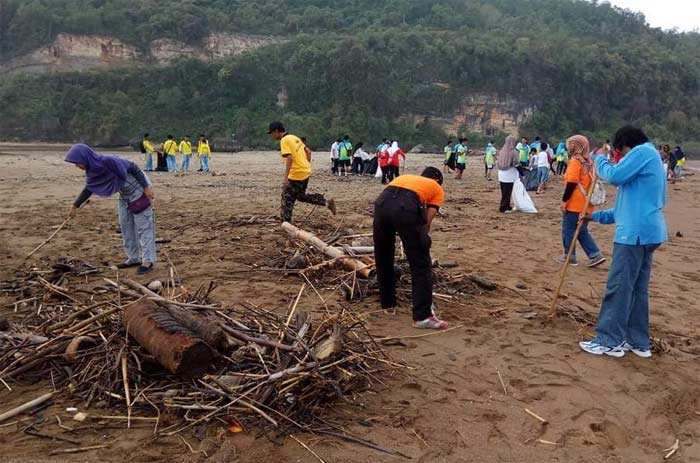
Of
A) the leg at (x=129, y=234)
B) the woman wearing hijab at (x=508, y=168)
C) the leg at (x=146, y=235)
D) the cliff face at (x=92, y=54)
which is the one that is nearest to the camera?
the leg at (x=146, y=235)

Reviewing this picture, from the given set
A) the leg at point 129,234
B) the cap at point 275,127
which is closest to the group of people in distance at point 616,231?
the leg at point 129,234

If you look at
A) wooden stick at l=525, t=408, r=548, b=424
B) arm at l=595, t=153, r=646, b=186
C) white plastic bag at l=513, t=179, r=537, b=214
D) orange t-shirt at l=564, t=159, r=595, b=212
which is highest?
arm at l=595, t=153, r=646, b=186

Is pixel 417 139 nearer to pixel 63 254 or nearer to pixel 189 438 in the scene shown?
pixel 63 254

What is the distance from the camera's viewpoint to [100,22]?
201ft

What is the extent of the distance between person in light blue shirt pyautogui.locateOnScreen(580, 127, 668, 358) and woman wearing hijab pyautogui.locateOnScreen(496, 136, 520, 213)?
6.59 metres

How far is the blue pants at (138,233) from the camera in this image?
6.60 m

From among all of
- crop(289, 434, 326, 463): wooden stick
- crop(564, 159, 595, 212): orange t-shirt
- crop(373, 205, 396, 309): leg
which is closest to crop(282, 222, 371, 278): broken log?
crop(373, 205, 396, 309): leg

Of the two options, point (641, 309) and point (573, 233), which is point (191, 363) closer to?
point (641, 309)

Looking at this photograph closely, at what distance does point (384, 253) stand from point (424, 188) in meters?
0.72

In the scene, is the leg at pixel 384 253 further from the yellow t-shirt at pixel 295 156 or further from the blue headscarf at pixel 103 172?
the yellow t-shirt at pixel 295 156

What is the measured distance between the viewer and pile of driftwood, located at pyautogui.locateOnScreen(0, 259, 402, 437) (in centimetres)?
335

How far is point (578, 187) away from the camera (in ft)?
23.3

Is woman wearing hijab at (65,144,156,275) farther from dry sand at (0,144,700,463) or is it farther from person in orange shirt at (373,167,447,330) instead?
person in orange shirt at (373,167,447,330)

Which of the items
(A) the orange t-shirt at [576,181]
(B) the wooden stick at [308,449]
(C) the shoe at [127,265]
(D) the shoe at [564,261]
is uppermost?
(A) the orange t-shirt at [576,181]
